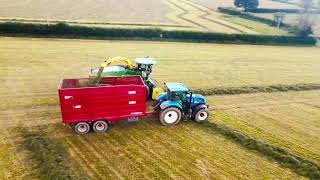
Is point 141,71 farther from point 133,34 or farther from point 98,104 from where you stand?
point 133,34

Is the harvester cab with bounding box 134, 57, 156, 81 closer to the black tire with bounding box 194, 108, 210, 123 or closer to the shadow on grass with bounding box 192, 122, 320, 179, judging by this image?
the black tire with bounding box 194, 108, 210, 123

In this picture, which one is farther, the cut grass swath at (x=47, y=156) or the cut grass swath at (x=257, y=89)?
the cut grass swath at (x=257, y=89)

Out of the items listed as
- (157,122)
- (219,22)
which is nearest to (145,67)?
(157,122)

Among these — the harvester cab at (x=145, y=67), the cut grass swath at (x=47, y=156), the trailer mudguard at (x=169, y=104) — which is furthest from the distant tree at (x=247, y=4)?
the cut grass swath at (x=47, y=156)

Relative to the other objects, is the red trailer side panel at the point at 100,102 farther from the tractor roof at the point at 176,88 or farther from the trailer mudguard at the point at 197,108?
the trailer mudguard at the point at 197,108

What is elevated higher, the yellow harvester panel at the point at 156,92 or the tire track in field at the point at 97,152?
the yellow harvester panel at the point at 156,92

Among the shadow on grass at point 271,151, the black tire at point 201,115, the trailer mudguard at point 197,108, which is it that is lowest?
the shadow on grass at point 271,151

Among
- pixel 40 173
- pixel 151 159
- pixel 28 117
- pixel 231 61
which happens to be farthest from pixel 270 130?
pixel 231 61

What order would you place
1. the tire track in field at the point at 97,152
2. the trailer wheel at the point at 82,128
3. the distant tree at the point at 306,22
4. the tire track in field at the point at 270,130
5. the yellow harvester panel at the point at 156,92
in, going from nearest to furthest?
the tire track in field at the point at 97,152, the trailer wheel at the point at 82,128, the tire track in field at the point at 270,130, the yellow harvester panel at the point at 156,92, the distant tree at the point at 306,22

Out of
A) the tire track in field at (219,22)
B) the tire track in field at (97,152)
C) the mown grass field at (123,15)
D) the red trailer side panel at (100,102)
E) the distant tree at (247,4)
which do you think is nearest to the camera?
the tire track in field at (97,152)

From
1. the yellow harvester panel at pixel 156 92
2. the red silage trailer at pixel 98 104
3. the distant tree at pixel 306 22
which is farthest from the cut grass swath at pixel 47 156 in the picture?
the distant tree at pixel 306 22
